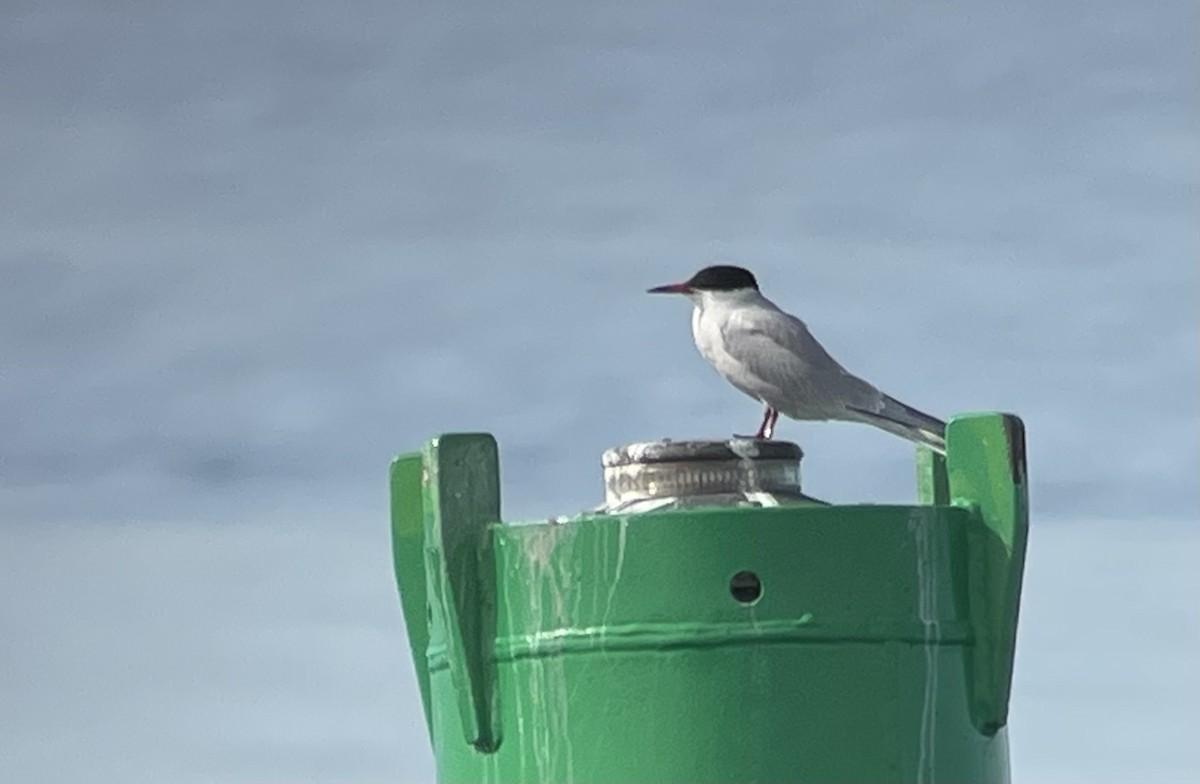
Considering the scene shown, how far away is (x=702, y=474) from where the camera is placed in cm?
775

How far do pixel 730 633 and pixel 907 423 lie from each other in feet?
8.37

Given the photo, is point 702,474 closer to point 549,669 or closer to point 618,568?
point 618,568

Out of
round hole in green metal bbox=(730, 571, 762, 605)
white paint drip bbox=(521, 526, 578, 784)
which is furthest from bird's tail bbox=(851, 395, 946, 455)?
white paint drip bbox=(521, 526, 578, 784)

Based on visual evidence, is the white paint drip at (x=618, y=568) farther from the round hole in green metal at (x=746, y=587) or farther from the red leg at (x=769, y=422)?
the red leg at (x=769, y=422)

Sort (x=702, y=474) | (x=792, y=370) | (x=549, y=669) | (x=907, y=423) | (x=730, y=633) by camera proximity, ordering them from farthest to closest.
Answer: (x=792, y=370), (x=907, y=423), (x=702, y=474), (x=549, y=669), (x=730, y=633)

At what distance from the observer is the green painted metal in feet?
23.6

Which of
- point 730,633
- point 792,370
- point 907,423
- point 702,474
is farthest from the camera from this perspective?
point 792,370

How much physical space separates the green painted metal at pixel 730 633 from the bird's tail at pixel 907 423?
1.51 meters

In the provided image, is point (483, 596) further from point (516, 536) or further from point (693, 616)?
point (693, 616)

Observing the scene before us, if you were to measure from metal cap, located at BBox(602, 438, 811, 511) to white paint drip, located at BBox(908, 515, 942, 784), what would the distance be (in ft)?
1.81

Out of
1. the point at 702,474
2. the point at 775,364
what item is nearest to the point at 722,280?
the point at 775,364

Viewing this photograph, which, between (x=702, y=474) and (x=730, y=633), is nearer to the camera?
(x=730, y=633)

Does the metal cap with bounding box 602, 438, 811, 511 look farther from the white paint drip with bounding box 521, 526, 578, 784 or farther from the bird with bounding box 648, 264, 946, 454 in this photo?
the bird with bounding box 648, 264, 946, 454

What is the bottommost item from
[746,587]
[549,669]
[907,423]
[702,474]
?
[549,669]
